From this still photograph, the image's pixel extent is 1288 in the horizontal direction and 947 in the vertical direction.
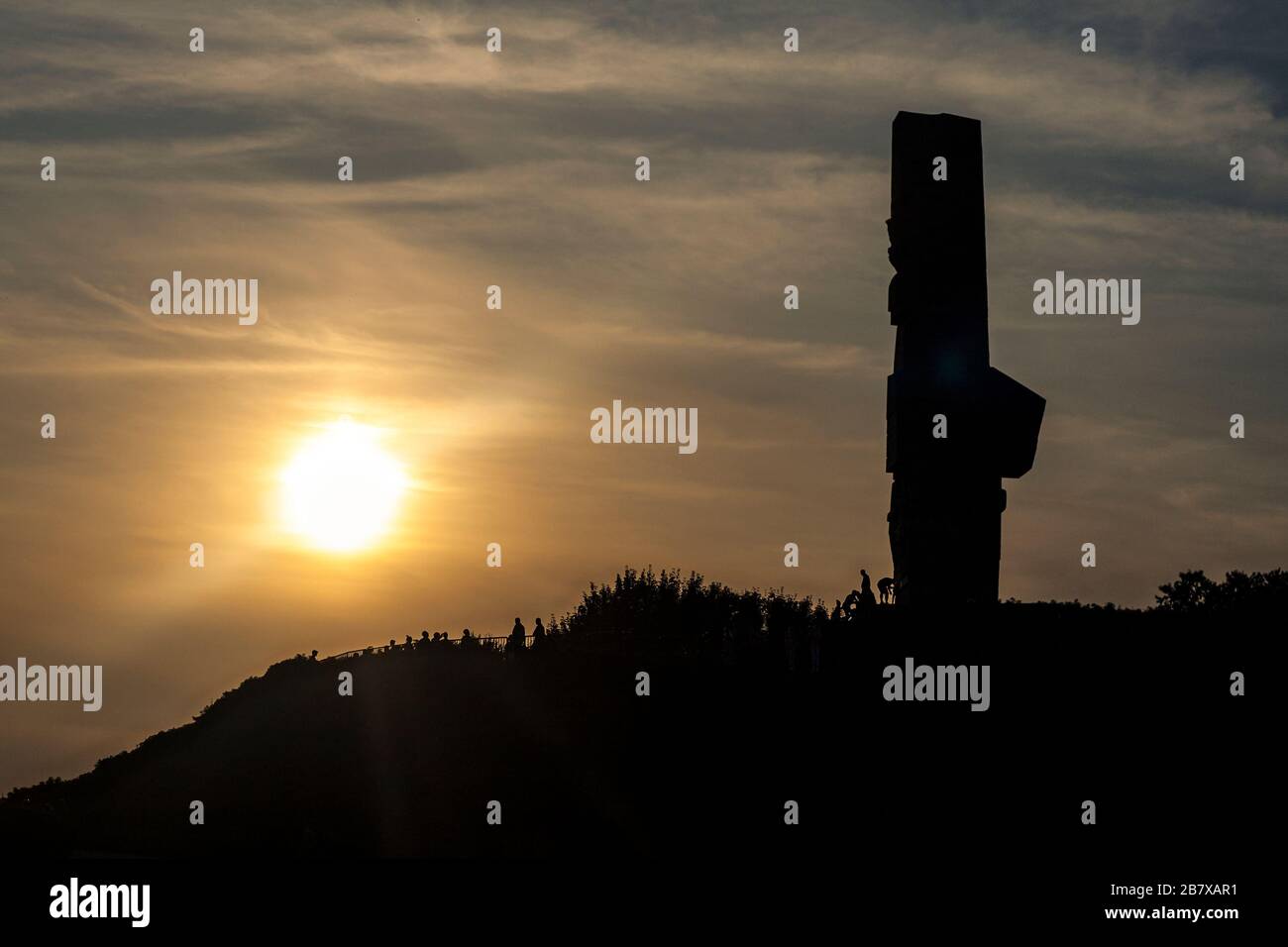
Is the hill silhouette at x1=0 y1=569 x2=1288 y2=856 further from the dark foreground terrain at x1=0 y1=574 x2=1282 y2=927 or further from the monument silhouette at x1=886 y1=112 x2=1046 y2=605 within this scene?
the monument silhouette at x1=886 y1=112 x2=1046 y2=605

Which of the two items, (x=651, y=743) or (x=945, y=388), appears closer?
(x=945, y=388)

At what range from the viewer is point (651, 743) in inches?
1599

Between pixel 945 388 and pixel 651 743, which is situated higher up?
pixel 945 388

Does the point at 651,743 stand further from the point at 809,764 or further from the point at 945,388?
the point at 945,388

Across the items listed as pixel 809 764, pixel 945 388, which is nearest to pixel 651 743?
pixel 809 764

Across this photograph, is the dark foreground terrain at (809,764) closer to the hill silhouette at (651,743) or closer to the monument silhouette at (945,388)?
the hill silhouette at (651,743)

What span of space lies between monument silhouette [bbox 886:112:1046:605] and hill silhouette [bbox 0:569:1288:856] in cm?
182

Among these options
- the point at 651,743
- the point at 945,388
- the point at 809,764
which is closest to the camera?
the point at 809,764

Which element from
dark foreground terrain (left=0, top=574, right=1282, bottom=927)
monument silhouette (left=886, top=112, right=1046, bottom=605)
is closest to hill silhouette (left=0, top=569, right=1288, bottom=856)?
dark foreground terrain (left=0, top=574, right=1282, bottom=927)

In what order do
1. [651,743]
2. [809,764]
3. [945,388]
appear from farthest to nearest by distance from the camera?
[651,743] < [945,388] < [809,764]

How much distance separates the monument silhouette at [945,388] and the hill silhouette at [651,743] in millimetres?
1821

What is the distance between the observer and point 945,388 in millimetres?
37156

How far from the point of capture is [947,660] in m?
35.3

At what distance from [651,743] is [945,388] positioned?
11.1 metres
